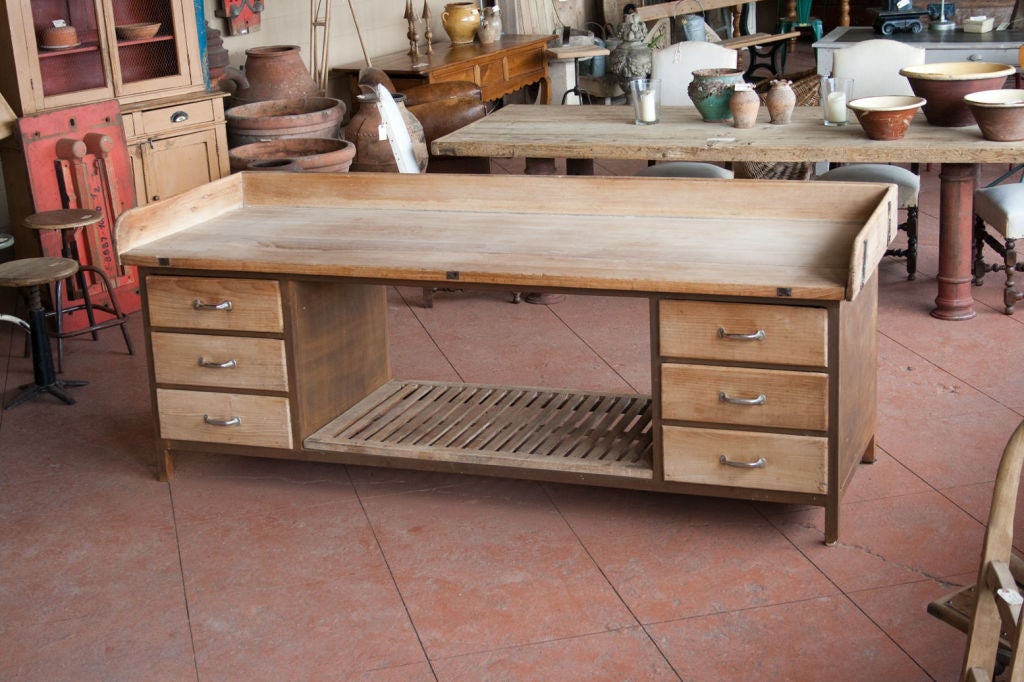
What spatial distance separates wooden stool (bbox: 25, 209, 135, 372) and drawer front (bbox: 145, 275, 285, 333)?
1455 millimetres

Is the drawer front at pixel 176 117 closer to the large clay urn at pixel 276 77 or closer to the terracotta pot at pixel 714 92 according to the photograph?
the large clay urn at pixel 276 77

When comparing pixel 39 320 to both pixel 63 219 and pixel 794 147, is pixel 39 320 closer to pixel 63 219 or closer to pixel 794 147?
pixel 63 219

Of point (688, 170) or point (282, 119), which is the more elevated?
point (282, 119)

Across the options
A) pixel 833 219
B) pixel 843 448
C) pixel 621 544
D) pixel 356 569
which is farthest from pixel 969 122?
pixel 356 569

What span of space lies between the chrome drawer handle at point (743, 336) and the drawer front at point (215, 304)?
129 cm

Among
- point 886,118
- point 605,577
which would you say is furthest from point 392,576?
point 886,118

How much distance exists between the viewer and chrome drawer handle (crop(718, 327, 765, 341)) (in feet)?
10.6

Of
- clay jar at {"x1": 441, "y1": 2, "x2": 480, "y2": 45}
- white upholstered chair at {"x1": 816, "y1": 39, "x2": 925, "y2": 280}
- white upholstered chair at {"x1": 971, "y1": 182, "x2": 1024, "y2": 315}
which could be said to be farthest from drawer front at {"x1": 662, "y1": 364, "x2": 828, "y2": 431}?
clay jar at {"x1": 441, "y1": 2, "x2": 480, "y2": 45}

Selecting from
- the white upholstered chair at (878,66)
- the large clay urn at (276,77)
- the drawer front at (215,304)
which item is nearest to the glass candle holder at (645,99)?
the white upholstered chair at (878,66)

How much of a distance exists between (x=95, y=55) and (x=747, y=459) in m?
3.83

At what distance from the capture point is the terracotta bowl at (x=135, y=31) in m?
5.82

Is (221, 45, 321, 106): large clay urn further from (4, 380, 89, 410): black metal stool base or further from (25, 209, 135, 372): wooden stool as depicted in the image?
(4, 380, 89, 410): black metal stool base

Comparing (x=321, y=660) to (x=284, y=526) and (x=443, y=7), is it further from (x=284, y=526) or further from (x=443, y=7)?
(x=443, y=7)

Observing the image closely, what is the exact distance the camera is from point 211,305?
373cm
